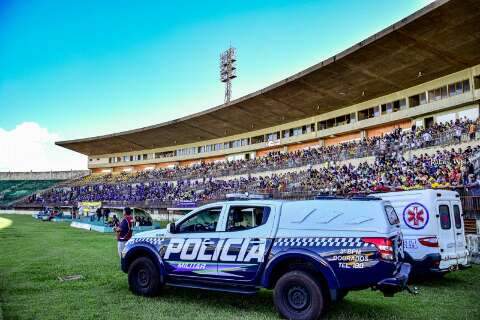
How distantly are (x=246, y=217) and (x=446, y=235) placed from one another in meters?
5.49

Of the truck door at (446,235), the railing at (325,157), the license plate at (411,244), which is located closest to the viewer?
the truck door at (446,235)

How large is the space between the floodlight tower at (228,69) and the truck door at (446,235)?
174 ft

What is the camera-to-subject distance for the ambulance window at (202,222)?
23.8 feet

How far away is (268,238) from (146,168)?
204ft

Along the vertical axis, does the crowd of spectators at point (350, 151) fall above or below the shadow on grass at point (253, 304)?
above

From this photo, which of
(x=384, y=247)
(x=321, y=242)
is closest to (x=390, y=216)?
(x=384, y=247)

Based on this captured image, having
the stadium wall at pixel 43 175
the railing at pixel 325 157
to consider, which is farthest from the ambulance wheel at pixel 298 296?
the stadium wall at pixel 43 175

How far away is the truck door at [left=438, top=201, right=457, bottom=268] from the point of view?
29.9 ft

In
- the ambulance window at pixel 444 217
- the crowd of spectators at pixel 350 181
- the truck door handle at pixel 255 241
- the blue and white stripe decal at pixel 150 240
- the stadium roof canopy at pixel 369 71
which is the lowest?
the blue and white stripe decal at pixel 150 240

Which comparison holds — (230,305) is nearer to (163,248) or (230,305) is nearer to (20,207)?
(163,248)

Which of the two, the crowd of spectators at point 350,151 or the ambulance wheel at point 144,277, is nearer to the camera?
the ambulance wheel at point 144,277

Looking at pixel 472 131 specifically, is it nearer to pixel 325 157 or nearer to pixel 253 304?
pixel 325 157

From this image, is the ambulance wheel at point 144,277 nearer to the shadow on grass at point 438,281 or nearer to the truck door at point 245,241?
the truck door at point 245,241

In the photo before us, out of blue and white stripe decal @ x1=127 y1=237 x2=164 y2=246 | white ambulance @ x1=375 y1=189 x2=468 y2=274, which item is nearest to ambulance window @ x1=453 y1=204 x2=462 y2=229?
white ambulance @ x1=375 y1=189 x2=468 y2=274
